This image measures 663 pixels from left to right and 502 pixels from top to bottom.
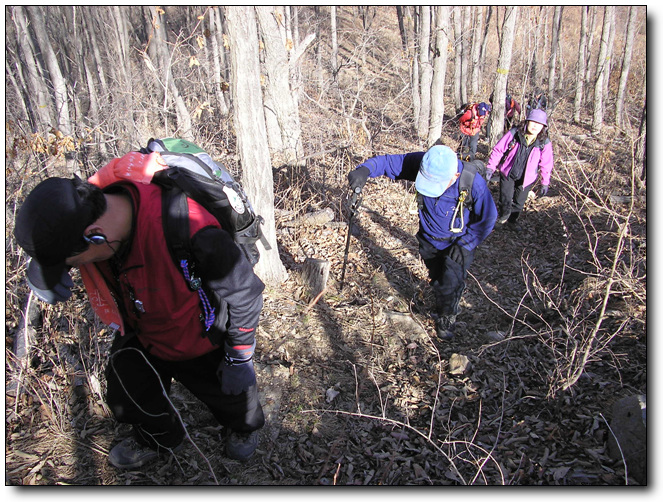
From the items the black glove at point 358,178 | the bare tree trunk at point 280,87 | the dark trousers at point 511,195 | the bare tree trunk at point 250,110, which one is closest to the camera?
the bare tree trunk at point 250,110

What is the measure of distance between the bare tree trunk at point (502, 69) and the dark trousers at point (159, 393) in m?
9.28

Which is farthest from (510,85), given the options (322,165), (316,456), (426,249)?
(316,456)

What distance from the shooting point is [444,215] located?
4.11 metres

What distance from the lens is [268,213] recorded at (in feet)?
14.8

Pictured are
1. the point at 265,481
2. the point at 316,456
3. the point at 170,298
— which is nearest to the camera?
the point at 170,298

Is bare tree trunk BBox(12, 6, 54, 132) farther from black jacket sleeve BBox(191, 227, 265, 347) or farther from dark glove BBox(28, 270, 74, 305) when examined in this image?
black jacket sleeve BBox(191, 227, 265, 347)

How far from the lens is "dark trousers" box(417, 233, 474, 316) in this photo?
4215mm

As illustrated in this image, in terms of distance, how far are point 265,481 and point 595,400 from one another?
2.70 m

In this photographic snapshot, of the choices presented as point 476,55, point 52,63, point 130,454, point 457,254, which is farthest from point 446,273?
point 476,55

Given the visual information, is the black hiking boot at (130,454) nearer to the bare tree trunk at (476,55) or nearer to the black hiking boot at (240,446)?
the black hiking boot at (240,446)

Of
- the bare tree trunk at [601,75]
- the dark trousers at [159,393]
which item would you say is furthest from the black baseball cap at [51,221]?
the bare tree trunk at [601,75]

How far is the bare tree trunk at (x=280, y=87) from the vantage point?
7.79m

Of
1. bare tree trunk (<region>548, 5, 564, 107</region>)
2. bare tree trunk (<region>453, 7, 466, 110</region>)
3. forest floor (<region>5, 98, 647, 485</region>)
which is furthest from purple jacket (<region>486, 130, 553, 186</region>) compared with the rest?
bare tree trunk (<region>548, 5, 564, 107</region>)

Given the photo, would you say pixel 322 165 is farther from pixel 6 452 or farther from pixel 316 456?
pixel 6 452
